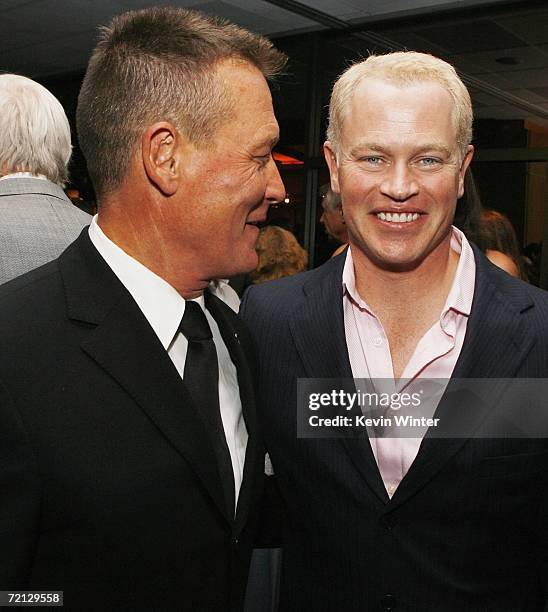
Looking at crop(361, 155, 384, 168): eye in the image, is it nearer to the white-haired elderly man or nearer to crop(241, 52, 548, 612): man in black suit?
crop(241, 52, 548, 612): man in black suit

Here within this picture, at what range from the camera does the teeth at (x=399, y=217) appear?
156cm

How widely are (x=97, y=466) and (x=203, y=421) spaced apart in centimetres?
19

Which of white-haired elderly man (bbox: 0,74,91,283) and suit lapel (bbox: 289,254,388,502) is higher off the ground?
white-haired elderly man (bbox: 0,74,91,283)

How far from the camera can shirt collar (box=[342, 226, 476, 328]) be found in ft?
5.23

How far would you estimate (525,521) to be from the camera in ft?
4.83

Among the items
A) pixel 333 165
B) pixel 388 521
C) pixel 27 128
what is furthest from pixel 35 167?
pixel 388 521

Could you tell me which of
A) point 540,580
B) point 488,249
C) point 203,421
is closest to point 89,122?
point 203,421

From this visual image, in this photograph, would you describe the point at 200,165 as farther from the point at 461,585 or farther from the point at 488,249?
the point at 488,249

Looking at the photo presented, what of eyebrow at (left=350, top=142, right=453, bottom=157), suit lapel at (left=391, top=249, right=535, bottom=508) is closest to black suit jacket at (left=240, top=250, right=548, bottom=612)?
suit lapel at (left=391, top=249, right=535, bottom=508)

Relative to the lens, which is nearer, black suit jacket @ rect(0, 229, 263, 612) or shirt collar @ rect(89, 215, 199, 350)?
black suit jacket @ rect(0, 229, 263, 612)

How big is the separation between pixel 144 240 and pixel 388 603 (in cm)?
82

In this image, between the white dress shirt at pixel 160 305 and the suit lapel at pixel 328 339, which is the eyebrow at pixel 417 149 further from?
the white dress shirt at pixel 160 305

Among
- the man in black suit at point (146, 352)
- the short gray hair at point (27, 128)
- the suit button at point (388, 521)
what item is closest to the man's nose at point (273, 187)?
the man in black suit at point (146, 352)

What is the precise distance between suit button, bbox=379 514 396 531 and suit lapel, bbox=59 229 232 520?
390 mm
